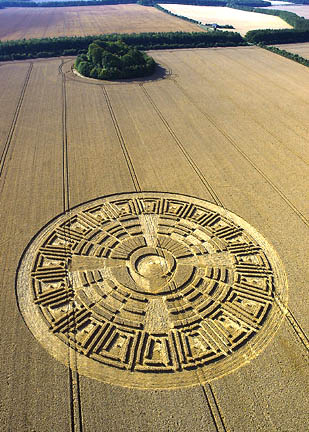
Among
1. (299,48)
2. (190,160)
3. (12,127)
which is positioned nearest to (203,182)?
(190,160)

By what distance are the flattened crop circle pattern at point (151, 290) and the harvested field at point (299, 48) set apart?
74946mm

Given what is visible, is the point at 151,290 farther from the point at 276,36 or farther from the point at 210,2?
the point at 210,2

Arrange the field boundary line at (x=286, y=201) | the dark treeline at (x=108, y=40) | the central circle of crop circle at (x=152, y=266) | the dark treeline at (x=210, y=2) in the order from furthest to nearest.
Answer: the dark treeline at (x=210, y=2) < the dark treeline at (x=108, y=40) < the central circle of crop circle at (x=152, y=266) < the field boundary line at (x=286, y=201)

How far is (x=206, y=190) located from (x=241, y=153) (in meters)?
9.69

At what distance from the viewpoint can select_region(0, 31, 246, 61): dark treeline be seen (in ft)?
254

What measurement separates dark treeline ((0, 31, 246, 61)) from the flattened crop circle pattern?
64.4m

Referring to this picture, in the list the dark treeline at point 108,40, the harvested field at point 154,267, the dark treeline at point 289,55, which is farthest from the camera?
the dark treeline at point 108,40

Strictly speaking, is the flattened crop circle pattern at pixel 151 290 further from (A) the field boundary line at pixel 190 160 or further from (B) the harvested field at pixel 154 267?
(A) the field boundary line at pixel 190 160

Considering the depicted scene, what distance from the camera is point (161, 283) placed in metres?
23.1

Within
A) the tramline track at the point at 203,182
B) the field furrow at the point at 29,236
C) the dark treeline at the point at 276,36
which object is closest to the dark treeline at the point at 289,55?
the dark treeline at the point at 276,36

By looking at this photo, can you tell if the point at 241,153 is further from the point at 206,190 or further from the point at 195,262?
the point at 195,262

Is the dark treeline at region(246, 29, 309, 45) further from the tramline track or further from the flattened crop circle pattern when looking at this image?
the flattened crop circle pattern

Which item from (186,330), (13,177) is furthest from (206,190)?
(13,177)

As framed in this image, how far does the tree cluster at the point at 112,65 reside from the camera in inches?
2427
